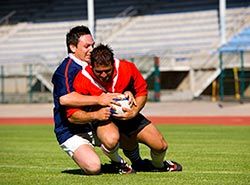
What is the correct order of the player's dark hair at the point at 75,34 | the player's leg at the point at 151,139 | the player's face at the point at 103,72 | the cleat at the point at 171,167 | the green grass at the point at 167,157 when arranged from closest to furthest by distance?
the green grass at the point at 167,157, the player's face at the point at 103,72, the player's leg at the point at 151,139, the player's dark hair at the point at 75,34, the cleat at the point at 171,167

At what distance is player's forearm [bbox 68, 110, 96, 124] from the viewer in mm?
7958

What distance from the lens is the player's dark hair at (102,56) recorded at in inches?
305

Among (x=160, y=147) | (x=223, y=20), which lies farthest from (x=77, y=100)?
(x=223, y=20)

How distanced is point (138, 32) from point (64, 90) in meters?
28.5

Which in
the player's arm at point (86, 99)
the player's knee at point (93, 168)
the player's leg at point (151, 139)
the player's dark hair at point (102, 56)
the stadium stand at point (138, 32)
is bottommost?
the stadium stand at point (138, 32)

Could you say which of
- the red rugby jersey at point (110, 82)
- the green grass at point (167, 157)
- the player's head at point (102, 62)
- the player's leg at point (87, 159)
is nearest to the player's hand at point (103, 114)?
the red rugby jersey at point (110, 82)

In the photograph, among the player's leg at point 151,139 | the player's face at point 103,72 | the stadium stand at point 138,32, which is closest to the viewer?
the player's face at point 103,72

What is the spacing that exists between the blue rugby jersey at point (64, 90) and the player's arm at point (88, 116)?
0.25m

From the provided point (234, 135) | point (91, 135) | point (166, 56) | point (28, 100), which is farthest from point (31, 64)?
point (91, 135)

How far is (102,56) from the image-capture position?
7.76m

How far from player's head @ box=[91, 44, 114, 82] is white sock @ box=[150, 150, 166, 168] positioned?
110cm

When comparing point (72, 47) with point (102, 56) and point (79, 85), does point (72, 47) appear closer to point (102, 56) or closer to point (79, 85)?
point (79, 85)

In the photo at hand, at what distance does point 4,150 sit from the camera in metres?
12.4

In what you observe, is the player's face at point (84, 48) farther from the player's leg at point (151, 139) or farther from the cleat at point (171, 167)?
the cleat at point (171, 167)
